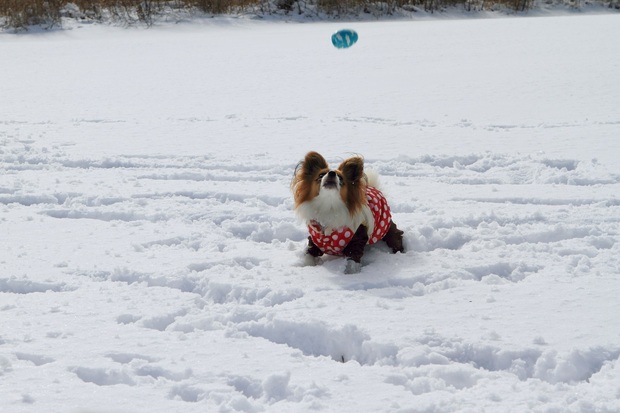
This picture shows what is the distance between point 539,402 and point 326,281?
1.54m

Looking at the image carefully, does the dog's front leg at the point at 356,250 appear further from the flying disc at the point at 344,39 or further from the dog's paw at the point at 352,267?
the flying disc at the point at 344,39

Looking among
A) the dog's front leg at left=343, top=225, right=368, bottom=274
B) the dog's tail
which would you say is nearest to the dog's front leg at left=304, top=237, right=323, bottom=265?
the dog's front leg at left=343, top=225, right=368, bottom=274

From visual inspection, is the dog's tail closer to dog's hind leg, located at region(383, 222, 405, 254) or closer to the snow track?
the snow track

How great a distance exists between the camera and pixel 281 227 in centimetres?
491

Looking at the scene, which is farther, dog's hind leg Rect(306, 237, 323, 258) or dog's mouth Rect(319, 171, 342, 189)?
dog's hind leg Rect(306, 237, 323, 258)

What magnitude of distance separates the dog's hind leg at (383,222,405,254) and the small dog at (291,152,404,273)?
6.0 inches

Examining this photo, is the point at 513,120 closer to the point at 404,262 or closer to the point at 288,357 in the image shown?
the point at 404,262

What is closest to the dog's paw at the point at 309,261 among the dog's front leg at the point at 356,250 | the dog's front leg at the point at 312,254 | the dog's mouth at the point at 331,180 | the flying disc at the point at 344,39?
the dog's front leg at the point at 312,254

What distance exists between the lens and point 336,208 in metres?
4.17

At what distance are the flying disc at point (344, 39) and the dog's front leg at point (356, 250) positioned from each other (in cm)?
1149

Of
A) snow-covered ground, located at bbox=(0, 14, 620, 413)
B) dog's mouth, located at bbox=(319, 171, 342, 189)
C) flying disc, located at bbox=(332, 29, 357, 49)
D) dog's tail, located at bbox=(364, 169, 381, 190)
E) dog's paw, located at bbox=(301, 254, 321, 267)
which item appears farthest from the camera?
flying disc, located at bbox=(332, 29, 357, 49)

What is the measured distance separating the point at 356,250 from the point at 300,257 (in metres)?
0.39

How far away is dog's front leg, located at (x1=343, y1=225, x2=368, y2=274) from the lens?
4188 millimetres

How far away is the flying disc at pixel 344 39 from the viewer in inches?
605
